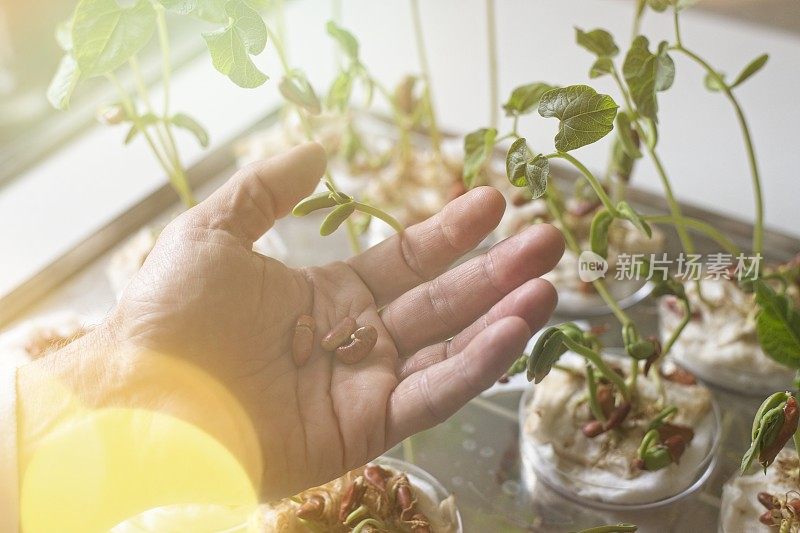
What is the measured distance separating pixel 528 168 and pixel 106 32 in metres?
0.57

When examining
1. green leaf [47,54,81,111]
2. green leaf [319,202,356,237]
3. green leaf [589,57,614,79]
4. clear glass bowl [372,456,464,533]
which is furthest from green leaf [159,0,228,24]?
clear glass bowl [372,456,464,533]

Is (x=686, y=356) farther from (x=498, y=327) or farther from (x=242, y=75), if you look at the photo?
(x=242, y=75)

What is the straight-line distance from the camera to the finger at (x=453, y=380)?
1.02 m

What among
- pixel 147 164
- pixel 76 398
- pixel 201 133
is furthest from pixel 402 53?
pixel 76 398

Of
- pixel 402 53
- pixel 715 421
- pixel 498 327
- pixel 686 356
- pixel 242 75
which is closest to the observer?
pixel 498 327

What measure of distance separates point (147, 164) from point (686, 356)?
128 cm

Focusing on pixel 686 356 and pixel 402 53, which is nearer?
pixel 686 356

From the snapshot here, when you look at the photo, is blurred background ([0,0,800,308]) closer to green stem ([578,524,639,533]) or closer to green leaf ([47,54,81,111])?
green leaf ([47,54,81,111])

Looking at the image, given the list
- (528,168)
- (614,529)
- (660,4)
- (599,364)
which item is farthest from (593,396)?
(660,4)

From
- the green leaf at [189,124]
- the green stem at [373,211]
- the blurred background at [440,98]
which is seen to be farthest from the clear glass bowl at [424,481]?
the blurred background at [440,98]

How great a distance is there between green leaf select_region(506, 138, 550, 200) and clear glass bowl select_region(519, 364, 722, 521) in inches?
19.3

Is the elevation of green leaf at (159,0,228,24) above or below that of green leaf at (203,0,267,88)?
above

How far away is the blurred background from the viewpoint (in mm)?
1977

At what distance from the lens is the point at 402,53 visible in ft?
8.41
